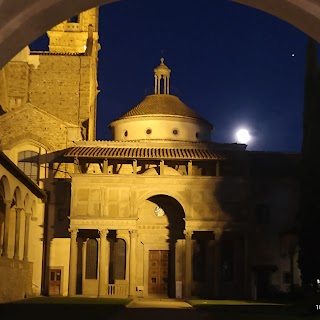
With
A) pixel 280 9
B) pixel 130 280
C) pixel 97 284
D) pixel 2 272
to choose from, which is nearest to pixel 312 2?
pixel 280 9

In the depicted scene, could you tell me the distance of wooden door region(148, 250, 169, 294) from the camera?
4353 cm

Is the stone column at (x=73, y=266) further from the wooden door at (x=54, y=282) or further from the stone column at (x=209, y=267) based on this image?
the stone column at (x=209, y=267)

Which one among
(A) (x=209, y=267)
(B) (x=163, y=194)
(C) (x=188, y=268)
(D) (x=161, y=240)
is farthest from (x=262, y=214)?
(B) (x=163, y=194)

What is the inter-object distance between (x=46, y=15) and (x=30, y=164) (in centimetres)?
4222

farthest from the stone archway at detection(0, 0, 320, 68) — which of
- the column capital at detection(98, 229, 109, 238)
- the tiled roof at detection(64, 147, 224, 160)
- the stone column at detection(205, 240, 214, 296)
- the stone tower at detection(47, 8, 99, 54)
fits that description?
the stone tower at detection(47, 8, 99, 54)

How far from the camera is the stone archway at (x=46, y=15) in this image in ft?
13.8

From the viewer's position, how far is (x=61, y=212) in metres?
44.3

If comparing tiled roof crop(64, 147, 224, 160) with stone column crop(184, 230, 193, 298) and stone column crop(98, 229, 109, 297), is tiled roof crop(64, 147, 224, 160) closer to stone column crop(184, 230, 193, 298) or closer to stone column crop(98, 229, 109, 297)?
stone column crop(98, 229, 109, 297)

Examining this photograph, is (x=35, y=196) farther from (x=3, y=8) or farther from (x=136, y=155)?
(x=3, y=8)

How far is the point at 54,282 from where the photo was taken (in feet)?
142

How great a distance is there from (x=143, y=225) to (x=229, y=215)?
6677 millimetres

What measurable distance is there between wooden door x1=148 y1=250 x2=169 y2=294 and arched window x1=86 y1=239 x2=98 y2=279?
371 cm

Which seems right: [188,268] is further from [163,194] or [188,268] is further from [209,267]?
[163,194]

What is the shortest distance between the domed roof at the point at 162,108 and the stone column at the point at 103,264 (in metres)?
12.9
